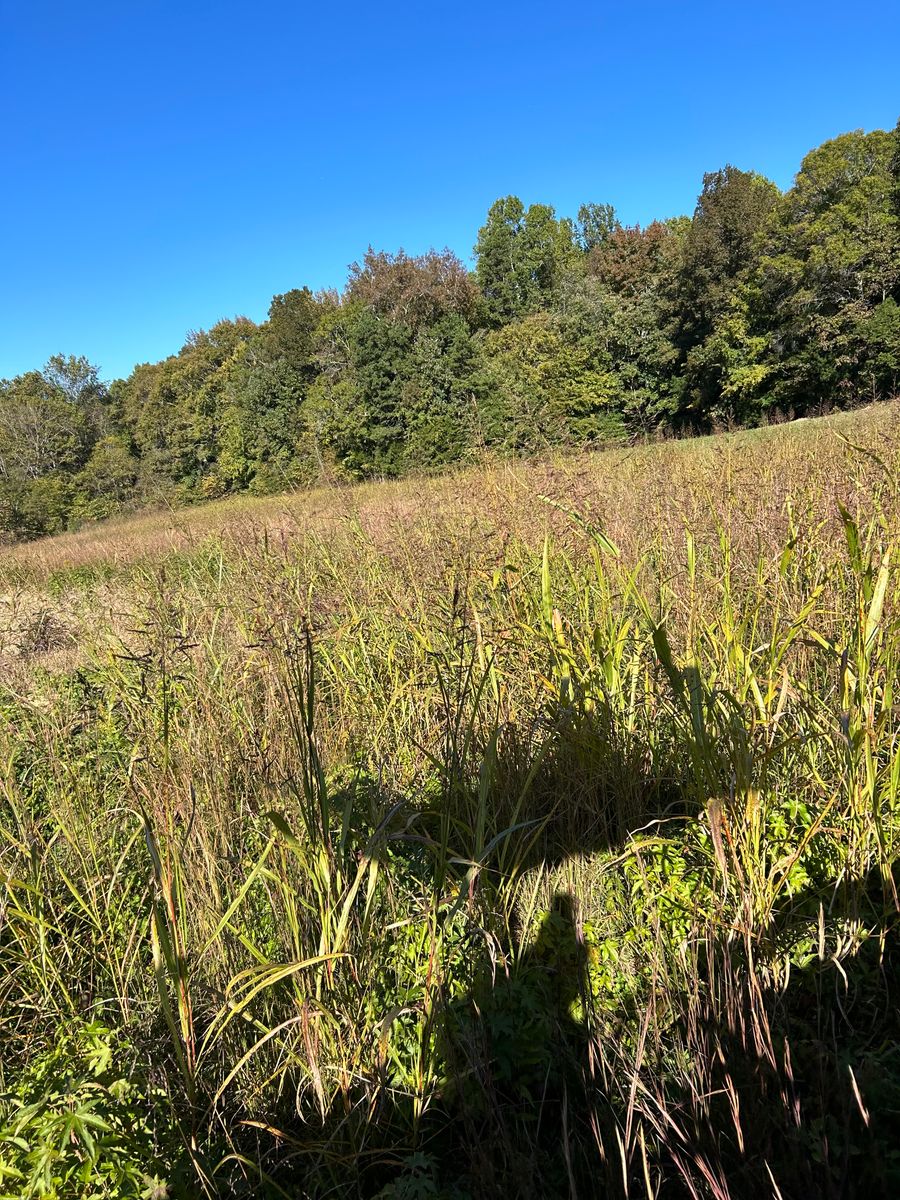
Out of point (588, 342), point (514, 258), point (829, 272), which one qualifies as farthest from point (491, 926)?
point (514, 258)

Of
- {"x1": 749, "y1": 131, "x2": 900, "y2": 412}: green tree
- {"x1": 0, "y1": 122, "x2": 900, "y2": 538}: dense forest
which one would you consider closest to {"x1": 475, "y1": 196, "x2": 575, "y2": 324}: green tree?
{"x1": 0, "y1": 122, "x2": 900, "y2": 538}: dense forest

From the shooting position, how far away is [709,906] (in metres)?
1.52

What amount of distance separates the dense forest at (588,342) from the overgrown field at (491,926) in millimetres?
12432

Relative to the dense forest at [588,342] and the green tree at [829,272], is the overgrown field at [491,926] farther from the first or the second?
the green tree at [829,272]

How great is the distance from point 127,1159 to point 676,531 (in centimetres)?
327

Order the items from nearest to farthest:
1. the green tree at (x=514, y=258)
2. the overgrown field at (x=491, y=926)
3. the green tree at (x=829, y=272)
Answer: the overgrown field at (x=491, y=926) → the green tree at (x=829, y=272) → the green tree at (x=514, y=258)

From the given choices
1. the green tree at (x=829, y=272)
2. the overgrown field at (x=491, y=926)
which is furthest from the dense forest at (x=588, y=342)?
the overgrown field at (x=491, y=926)

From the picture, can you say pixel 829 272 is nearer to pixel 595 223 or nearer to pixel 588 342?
pixel 588 342

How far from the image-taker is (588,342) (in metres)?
27.1

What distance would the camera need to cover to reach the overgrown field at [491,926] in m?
1.13

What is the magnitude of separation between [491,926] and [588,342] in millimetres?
29066

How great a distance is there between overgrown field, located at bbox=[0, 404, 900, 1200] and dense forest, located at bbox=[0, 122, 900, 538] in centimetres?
1243

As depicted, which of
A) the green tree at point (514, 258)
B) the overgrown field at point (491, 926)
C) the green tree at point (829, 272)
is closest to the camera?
the overgrown field at point (491, 926)

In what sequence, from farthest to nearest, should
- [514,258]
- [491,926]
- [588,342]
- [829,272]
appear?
[514,258]
[588,342]
[829,272]
[491,926]
